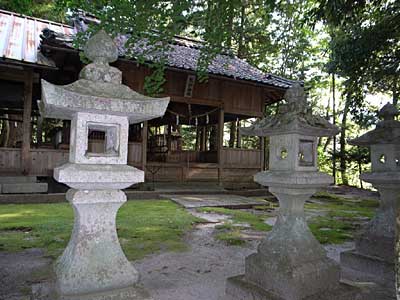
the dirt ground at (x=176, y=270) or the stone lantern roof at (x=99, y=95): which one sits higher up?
the stone lantern roof at (x=99, y=95)

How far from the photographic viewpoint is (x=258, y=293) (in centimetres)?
317

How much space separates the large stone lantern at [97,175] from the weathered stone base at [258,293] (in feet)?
3.50

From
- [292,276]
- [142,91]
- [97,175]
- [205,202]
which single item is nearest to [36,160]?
[142,91]

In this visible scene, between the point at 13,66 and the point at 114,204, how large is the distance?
854 centimetres

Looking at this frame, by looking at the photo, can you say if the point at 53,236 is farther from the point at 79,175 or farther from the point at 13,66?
the point at 13,66

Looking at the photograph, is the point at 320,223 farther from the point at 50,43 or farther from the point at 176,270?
the point at 50,43

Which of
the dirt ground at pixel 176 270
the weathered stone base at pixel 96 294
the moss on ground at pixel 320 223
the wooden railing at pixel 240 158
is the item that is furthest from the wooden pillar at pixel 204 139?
the weathered stone base at pixel 96 294

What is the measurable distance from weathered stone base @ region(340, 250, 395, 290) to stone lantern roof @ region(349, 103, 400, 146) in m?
1.63

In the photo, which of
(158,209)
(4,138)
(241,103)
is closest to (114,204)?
(158,209)

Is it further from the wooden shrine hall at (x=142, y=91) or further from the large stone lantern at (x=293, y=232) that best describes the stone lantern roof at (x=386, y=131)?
the wooden shrine hall at (x=142, y=91)

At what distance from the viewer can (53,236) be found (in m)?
5.60

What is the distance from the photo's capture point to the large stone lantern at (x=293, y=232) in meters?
3.12

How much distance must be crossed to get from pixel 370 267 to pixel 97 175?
383cm

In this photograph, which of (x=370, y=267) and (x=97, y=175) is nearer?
→ (x=97, y=175)
